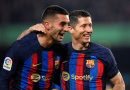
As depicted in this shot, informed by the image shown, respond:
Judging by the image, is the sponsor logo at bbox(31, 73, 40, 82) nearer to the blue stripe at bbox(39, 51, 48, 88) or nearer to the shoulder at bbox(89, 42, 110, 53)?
the blue stripe at bbox(39, 51, 48, 88)

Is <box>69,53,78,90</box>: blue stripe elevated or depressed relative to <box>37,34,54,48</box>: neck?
depressed

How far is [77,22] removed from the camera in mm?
4500

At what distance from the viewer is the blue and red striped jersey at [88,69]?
14.0ft

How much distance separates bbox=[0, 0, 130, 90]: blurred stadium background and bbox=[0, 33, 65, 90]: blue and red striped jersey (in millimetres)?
4869

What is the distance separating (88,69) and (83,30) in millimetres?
501

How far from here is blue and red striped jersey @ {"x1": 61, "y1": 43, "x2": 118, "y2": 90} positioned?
14.0ft

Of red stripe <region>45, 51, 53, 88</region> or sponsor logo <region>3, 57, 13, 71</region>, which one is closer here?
sponsor logo <region>3, 57, 13, 71</region>

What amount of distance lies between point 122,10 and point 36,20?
2.86 metres

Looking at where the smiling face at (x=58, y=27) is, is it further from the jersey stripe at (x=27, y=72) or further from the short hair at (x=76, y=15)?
the jersey stripe at (x=27, y=72)

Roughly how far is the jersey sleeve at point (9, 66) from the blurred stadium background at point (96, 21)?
17.1 feet

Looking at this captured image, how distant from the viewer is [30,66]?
13.8 ft

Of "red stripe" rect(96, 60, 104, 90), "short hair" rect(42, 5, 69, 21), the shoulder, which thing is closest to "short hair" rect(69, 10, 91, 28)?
"short hair" rect(42, 5, 69, 21)

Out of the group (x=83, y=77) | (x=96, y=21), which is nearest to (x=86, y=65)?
(x=83, y=77)

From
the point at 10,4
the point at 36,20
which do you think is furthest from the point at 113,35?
the point at 10,4
